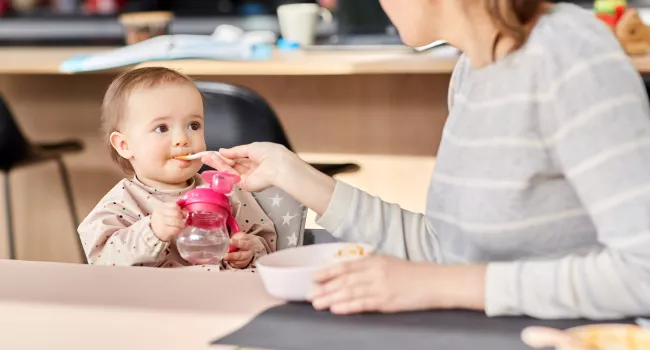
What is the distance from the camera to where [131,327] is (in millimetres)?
873

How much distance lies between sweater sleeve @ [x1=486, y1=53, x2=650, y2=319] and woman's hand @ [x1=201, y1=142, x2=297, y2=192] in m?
0.39

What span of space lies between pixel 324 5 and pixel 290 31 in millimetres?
1184

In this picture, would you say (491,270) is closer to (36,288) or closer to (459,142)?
(459,142)

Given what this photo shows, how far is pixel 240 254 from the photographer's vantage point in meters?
1.50

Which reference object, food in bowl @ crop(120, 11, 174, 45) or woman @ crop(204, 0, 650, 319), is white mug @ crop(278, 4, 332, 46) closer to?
food in bowl @ crop(120, 11, 174, 45)

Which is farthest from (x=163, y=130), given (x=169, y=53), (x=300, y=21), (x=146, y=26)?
(x=146, y=26)

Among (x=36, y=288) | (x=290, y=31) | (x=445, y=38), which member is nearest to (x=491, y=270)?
(x=445, y=38)

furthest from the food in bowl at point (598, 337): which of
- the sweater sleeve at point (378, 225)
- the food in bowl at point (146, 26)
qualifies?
the food in bowl at point (146, 26)

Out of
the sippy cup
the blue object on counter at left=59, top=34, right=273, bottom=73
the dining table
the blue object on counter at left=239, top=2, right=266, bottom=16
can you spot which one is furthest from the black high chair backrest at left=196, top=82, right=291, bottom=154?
the blue object on counter at left=239, top=2, right=266, bottom=16

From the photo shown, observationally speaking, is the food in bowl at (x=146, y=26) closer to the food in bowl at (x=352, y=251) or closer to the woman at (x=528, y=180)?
the woman at (x=528, y=180)

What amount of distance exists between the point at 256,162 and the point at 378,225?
189 mm

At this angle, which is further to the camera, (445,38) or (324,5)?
(324,5)

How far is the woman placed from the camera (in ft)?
2.91

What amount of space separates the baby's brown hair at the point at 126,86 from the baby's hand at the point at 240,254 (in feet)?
0.92
